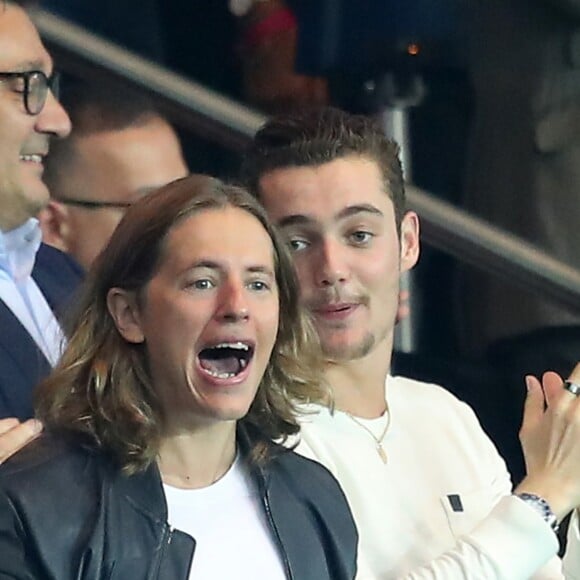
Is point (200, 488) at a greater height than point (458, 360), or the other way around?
point (200, 488)

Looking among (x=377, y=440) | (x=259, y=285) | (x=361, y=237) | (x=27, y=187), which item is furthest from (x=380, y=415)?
(x=27, y=187)

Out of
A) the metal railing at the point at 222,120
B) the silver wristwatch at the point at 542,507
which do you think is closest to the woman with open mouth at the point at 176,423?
the silver wristwatch at the point at 542,507

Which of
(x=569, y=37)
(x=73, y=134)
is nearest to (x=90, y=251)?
(x=73, y=134)

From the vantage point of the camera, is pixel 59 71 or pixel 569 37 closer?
pixel 59 71

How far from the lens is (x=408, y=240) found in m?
1.93

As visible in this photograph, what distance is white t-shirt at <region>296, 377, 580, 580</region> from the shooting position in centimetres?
165

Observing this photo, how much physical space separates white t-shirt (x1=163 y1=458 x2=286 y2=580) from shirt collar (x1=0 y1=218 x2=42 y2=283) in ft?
1.73

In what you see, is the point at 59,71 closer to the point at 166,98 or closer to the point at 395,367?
the point at 166,98

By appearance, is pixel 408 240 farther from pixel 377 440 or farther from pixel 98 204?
pixel 98 204

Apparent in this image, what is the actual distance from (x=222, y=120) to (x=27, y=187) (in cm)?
33

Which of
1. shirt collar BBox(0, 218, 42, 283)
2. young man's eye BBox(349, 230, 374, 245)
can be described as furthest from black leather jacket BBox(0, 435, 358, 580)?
shirt collar BBox(0, 218, 42, 283)

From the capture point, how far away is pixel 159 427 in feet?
5.01

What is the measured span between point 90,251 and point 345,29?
3.02ft

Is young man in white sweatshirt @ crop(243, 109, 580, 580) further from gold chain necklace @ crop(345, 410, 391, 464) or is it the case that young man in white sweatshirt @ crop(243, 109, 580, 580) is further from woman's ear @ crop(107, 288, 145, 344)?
woman's ear @ crop(107, 288, 145, 344)
